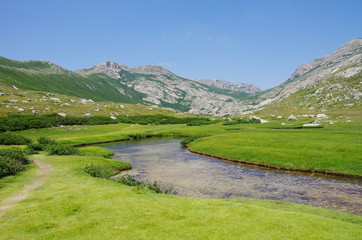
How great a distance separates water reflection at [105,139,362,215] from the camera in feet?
108

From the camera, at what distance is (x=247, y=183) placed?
136 feet

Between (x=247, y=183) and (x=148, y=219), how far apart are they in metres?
27.2

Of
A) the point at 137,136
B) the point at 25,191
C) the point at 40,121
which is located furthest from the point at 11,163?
the point at 40,121

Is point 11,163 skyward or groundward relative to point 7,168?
skyward

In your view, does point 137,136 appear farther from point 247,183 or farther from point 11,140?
point 247,183

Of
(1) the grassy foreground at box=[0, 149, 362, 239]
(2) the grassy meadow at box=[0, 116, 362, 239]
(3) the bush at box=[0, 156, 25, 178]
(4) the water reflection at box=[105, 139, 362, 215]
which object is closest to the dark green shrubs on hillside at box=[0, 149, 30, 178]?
(3) the bush at box=[0, 156, 25, 178]

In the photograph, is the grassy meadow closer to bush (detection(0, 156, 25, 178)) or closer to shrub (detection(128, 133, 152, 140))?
bush (detection(0, 156, 25, 178))

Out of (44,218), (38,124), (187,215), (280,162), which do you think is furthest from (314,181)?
(38,124)

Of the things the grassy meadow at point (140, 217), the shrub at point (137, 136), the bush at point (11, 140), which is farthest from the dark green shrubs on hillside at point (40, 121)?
the grassy meadow at point (140, 217)

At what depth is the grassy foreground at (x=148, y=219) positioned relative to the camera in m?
15.9

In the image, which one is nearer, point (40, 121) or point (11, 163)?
point (11, 163)

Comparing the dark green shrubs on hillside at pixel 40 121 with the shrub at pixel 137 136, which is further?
the shrub at pixel 137 136

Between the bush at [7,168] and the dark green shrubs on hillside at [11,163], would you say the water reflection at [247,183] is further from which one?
the bush at [7,168]

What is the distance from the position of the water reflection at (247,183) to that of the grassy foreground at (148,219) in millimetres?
8301
